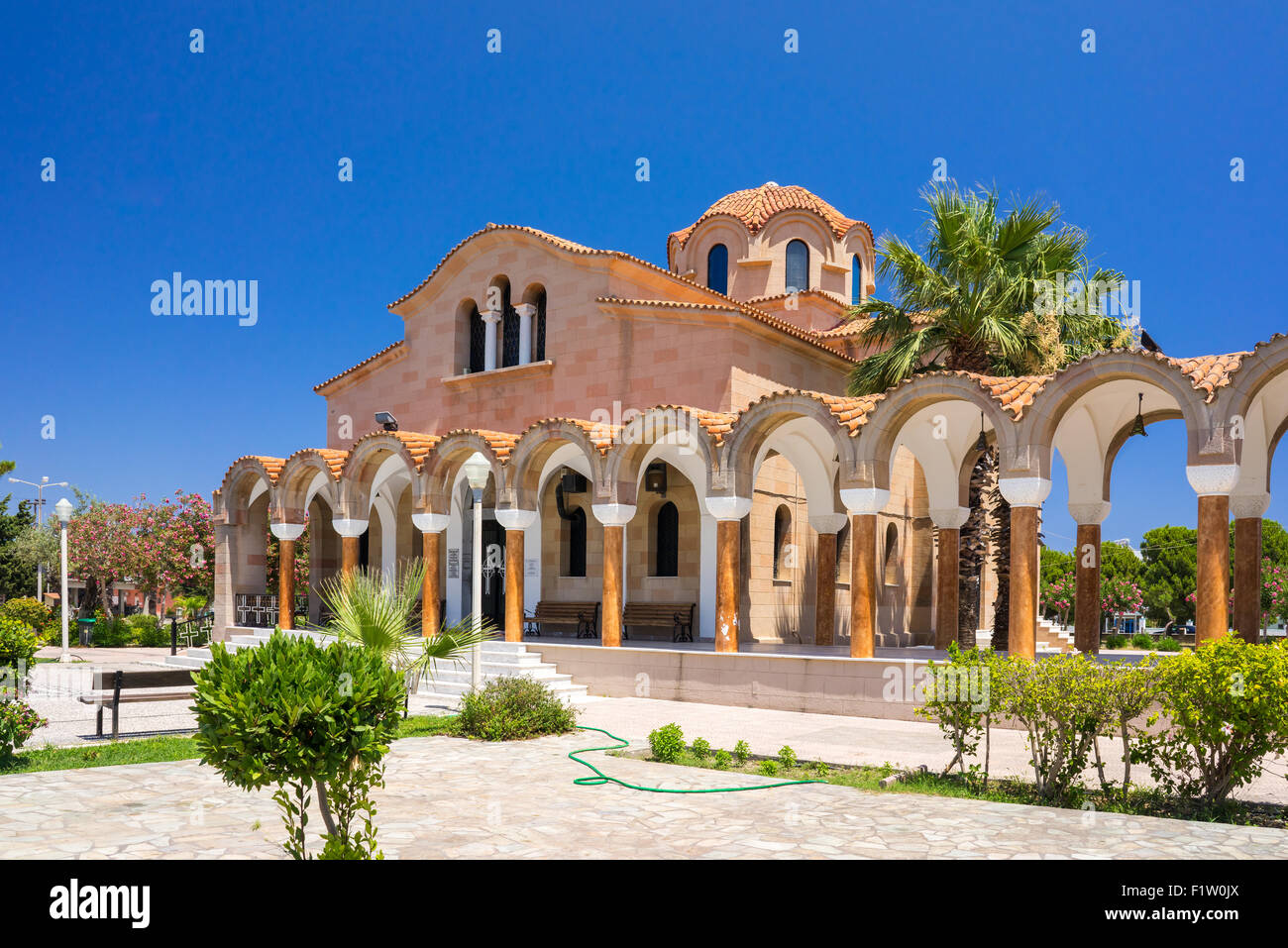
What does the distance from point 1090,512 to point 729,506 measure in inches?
279

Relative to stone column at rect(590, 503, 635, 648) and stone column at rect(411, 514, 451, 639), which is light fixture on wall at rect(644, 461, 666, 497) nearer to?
stone column at rect(590, 503, 635, 648)

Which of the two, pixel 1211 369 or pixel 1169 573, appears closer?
pixel 1211 369

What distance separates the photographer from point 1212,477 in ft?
43.3

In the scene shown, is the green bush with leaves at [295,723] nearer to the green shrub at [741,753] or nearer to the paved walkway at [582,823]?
the paved walkway at [582,823]

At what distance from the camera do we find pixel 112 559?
3847cm

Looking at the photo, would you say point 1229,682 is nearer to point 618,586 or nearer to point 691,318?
point 618,586

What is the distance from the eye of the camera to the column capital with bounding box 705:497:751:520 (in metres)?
17.5

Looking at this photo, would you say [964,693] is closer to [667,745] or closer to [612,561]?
[667,745]

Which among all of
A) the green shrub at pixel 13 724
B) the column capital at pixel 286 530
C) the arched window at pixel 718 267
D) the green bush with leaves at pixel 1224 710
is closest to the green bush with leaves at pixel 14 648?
the green shrub at pixel 13 724

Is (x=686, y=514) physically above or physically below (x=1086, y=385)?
below

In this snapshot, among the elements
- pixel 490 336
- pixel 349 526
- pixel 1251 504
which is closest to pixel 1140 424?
A: pixel 1251 504

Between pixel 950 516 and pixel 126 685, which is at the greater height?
pixel 950 516
